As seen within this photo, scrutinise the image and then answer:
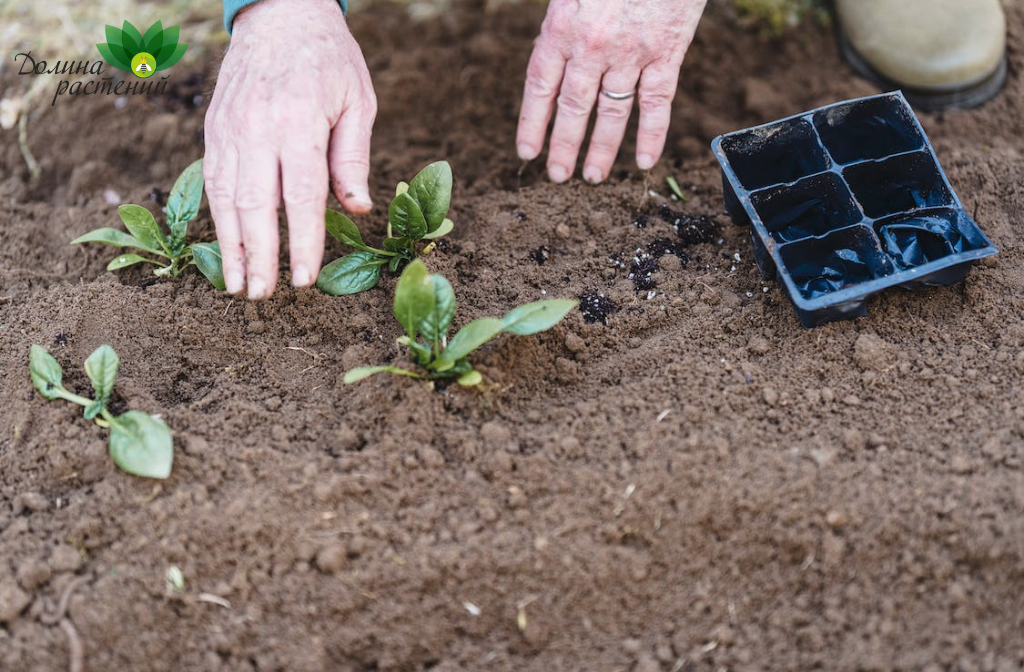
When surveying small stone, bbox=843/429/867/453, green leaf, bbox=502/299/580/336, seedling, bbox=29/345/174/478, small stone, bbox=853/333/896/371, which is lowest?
seedling, bbox=29/345/174/478

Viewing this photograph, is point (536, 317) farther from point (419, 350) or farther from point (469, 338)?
point (419, 350)

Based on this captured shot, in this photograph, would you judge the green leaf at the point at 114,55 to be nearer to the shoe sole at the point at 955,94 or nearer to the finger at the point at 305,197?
the finger at the point at 305,197

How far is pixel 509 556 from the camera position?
5.31 feet

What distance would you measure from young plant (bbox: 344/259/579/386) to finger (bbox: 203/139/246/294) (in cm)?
36

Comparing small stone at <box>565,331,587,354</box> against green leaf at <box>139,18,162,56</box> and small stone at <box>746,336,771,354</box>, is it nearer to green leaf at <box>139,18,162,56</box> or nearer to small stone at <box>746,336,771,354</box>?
small stone at <box>746,336,771,354</box>

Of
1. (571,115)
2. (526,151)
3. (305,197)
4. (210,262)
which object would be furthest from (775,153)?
(210,262)

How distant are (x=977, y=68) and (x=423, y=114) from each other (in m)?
1.67

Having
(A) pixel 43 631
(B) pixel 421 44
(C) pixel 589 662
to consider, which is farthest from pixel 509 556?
(B) pixel 421 44

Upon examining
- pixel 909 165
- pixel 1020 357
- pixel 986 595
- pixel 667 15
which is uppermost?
pixel 667 15

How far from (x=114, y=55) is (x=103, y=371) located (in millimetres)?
1441

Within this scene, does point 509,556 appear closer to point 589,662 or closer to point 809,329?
point 589,662

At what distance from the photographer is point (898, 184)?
6.93ft

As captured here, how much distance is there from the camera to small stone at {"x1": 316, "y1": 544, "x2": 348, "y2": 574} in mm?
1605

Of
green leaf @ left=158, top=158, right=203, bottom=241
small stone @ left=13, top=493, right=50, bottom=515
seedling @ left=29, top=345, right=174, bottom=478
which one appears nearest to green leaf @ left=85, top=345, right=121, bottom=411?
seedling @ left=29, top=345, right=174, bottom=478
